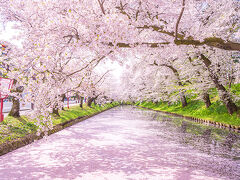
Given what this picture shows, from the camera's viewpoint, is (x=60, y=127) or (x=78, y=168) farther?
(x=60, y=127)

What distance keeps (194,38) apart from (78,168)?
6.45 meters

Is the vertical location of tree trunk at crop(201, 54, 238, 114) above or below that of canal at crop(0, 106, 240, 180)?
above

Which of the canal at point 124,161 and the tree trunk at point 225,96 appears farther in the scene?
the tree trunk at point 225,96

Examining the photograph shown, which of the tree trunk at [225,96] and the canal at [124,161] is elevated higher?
the tree trunk at [225,96]

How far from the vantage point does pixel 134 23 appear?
7.91 metres

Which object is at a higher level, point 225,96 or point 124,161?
point 225,96

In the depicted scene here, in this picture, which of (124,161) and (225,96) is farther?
(225,96)

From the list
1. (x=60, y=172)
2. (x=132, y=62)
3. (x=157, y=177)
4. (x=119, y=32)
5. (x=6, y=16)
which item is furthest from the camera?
(x=132, y=62)

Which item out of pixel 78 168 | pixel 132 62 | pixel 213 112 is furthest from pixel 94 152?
pixel 132 62

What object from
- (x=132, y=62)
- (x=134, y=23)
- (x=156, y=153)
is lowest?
(x=156, y=153)

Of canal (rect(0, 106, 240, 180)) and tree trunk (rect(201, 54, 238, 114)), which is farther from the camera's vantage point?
tree trunk (rect(201, 54, 238, 114))

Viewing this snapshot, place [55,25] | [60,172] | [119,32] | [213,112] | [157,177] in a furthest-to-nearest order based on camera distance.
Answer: [213,112] < [55,25] < [119,32] < [60,172] < [157,177]

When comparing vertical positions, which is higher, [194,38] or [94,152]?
[194,38]

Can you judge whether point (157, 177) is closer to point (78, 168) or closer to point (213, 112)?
point (78, 168)
